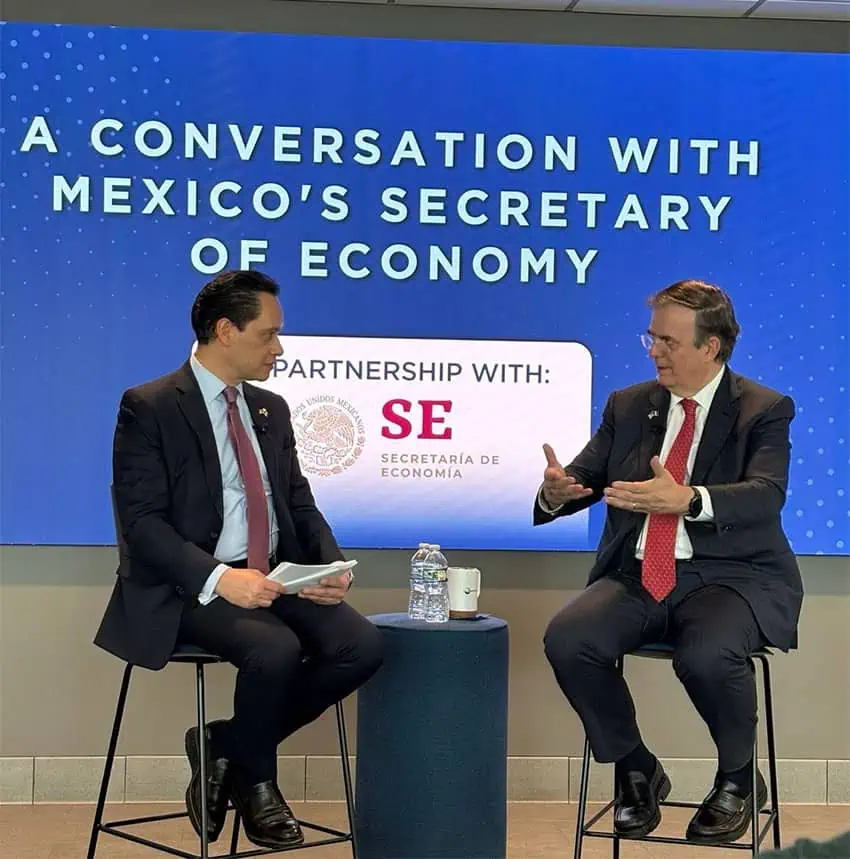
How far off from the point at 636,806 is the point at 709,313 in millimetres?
1320

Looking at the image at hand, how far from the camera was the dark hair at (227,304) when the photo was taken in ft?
11.7

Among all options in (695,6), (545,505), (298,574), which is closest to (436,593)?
(545,505)

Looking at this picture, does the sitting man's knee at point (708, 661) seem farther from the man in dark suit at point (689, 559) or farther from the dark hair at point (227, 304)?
the dark hair at point (227, 304)

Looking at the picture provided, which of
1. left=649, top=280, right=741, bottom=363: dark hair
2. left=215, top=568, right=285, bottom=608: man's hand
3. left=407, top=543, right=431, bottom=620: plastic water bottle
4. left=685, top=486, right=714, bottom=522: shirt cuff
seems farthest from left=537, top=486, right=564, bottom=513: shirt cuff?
left=215, top=568, right=285, bottom=608: man's hand

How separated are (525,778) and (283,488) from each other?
1.50m

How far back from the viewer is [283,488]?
143 inches

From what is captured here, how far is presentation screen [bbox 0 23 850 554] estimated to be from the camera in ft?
14.3

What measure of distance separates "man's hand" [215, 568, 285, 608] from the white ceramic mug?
626mm

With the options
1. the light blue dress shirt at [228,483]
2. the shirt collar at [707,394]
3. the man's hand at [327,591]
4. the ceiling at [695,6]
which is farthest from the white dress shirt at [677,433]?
the ceiling at [695,6]

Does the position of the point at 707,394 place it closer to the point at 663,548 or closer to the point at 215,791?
the point at 663,548

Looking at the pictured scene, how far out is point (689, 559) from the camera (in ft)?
11.6

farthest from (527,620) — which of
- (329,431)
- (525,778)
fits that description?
(329,431)

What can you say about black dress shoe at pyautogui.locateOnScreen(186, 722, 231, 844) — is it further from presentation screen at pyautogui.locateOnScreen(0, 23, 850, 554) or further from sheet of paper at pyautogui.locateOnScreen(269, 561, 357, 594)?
presentation screen at pyautogui.locateOnScreen(0, 23, 850, 554)

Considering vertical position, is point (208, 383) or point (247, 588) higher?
point (208, 383)
